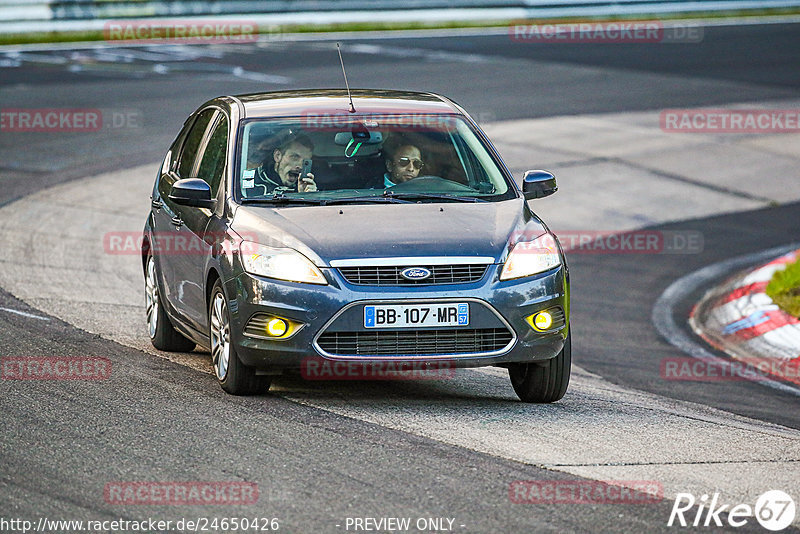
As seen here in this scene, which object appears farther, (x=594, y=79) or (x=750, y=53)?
(x=750, y=53)

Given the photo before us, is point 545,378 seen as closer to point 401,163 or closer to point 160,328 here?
point 401,163

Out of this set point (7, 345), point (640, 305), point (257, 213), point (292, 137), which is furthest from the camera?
point (640, 305)

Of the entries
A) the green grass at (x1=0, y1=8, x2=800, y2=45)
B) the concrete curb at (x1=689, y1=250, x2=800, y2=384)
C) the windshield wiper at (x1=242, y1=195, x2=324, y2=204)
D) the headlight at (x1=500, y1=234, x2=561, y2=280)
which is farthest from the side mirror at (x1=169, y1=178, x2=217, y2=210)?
the green grass at (x1=0, y1=8, x2=800, y2=45)

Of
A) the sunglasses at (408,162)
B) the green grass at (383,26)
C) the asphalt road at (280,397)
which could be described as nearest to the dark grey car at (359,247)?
the sunglasses at (408,162)

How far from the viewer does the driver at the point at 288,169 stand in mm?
7920

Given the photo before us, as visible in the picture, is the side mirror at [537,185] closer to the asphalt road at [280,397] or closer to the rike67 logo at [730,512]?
the asphalt road at [280,397]

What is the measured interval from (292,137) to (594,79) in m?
18.9

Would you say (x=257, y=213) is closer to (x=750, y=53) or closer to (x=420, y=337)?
(x=420, y=337)

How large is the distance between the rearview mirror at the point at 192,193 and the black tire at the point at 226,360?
559 mm

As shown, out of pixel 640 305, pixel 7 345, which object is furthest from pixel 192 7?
pixel 7 345

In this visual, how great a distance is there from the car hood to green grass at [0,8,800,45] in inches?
922

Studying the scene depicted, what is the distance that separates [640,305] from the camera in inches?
501

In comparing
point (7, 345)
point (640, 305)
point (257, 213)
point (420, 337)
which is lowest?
point (640, 305)

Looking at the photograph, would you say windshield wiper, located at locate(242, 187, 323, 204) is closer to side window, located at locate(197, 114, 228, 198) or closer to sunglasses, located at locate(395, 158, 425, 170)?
side window, located at locate(197, 114, 228, 198)
